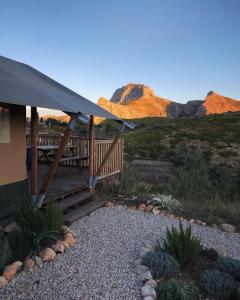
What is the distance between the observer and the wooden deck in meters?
6.64

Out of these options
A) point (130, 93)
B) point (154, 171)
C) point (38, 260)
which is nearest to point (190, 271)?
point (38, 260)

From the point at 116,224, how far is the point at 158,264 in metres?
2.16

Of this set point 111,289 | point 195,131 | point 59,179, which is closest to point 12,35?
point 59,179

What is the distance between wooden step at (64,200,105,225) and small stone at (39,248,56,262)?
1405mm

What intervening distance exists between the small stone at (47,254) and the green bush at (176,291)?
5.12 feet

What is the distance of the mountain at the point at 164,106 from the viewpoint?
11181cm

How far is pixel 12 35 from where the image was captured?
11.9m

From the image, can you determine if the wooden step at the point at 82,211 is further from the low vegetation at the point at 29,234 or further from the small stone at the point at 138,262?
the small stone at the point at 138,262

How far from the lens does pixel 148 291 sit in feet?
11.2

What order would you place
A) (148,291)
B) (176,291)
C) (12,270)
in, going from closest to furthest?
1. (176,291)
2. (148,291)
3. (12,270)

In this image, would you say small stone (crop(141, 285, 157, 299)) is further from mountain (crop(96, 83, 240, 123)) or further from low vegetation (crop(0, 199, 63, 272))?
mountain (crop(96, 83, 240, 123))

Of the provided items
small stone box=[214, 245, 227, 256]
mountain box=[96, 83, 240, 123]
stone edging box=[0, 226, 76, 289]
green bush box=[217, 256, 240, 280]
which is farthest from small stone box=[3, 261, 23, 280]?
mountain box=[96, 83, 240, 123]

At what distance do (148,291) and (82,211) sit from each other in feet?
10.6

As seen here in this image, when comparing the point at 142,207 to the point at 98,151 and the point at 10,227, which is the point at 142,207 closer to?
the point at 98,151
